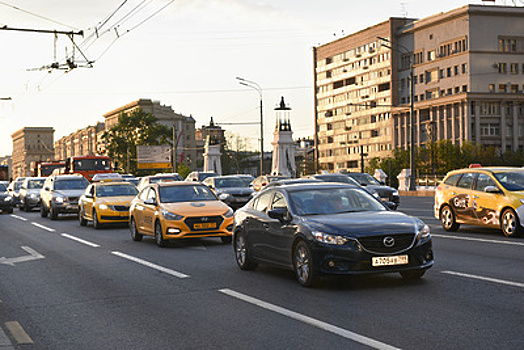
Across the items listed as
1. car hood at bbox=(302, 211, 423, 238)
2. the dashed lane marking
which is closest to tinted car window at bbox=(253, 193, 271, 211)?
car hood at bbox=(302, 211, 423, 238)

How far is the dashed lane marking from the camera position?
7395mm

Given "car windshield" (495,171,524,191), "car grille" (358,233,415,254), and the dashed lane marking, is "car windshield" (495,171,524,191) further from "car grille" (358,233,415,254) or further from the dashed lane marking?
the dashed lane marking

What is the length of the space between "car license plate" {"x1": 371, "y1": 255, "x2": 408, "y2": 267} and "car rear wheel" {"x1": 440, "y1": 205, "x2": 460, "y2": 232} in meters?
9.94

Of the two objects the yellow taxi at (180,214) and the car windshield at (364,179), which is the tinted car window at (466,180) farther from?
the car windshield at (364,179)

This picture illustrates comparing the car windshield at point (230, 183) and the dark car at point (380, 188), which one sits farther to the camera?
the car windshield at point (230, 183)

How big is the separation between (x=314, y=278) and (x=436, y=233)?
31.5ft

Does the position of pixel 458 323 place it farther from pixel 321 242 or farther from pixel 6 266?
pixel 6 266

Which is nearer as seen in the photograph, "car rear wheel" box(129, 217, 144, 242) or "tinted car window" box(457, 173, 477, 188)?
"tinted car window" box(457, 173, 477, 188)

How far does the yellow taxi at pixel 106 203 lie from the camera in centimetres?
2486

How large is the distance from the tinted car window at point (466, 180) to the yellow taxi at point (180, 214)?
5640 millimetres

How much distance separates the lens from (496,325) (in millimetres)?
7289

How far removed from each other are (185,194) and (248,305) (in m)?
9.91

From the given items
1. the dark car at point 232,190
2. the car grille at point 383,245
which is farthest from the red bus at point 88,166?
the car grille at point 383,245

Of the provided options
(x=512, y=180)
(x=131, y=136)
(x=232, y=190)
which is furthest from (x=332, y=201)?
(x=131, y=136)
